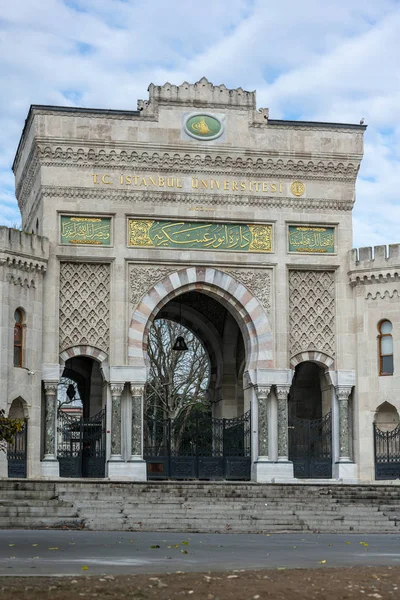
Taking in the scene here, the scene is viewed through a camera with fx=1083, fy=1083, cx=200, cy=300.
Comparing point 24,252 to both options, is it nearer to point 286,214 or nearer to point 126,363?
point 126,363

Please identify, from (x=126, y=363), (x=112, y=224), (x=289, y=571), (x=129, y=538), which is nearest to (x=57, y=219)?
(x=112, y=224)

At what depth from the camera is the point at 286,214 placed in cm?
2780

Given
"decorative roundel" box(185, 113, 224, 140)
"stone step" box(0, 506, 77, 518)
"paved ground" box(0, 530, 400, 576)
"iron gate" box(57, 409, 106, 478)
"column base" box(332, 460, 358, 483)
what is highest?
"decorative roundel" box(185, 113, 224, 140)

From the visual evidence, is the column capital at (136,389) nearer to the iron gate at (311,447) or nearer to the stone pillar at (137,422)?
the stone pillar at (137,422)

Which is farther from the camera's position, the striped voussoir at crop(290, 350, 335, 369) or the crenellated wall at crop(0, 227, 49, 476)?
the striped voussoir at crop(290, 350, 335, 369)

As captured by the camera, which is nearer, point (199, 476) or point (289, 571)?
point (289, 571)

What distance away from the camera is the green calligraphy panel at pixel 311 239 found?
91.3ft

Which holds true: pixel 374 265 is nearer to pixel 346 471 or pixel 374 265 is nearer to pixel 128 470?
pixel 346 471

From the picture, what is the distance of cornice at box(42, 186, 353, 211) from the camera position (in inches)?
1058

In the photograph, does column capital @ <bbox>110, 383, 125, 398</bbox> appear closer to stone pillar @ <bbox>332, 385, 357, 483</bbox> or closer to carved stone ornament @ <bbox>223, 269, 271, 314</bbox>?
carved stone ornament @ <bbox>223, 269, 271, 314</bbox>

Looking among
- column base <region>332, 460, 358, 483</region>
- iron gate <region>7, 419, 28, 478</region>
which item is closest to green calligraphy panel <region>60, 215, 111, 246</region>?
iron gate <region>7, 419, 28, 478</region>

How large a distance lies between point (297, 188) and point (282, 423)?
6.07 meters

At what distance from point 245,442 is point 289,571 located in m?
15.7

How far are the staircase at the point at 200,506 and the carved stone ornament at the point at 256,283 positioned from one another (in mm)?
5669
